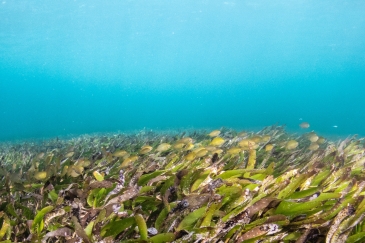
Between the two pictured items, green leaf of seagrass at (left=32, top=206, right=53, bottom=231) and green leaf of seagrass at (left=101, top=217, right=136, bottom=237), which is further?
green leaf of seagrass at (left=32, top=206, right=53, bottom=231)

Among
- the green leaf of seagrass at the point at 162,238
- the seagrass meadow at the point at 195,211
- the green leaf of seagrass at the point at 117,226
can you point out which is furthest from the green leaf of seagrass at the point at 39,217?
the green leaf of seagrass at the point at 162,238

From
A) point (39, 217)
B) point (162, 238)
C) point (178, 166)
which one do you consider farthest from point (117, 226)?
point (178, 166)

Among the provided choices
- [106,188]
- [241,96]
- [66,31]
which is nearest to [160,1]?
[66,31]

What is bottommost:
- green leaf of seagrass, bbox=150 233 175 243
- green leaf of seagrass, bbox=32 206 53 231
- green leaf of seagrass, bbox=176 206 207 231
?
green leaf of seagrass, bbox=150 233 175 243

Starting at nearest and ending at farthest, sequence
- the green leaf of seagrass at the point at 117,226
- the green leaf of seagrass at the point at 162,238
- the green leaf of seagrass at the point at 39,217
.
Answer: the green leaf of seagrass at the point at 162,238 → the green leaf of seagrass at the point at 117,226 → the green leaf of seagrass at the point at 39,217

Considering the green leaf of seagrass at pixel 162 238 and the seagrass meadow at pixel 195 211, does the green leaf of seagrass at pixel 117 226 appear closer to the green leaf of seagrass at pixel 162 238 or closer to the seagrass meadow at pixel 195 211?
the seagrass meadow at pixel 195 211

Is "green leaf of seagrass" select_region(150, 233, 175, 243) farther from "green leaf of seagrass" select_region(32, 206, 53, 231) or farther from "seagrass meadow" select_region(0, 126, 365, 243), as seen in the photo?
"green leaf of seagrass" select_region(32, 206, 53, 231)

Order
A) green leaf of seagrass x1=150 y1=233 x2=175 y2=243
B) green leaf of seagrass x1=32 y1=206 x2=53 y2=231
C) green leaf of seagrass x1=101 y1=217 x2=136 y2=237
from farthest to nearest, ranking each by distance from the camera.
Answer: green leaf of seagrass x1=32 y1=206 x2=53 y2=231 < green leaf of seagrass x1=101 y1=217 x2=136 y2=237 < green leaf of seagrass x1=150 y1=233 x2=175 y2=243

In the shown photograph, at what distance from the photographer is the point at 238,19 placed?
48031 millimetres

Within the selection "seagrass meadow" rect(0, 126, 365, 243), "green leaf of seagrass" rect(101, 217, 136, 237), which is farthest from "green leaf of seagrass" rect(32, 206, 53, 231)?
"green leaf of seagrass" rect(101, 217, 136, 237)

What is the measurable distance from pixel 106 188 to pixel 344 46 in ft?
236

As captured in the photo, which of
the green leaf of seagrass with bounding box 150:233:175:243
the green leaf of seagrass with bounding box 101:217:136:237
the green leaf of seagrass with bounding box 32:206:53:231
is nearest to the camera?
the green leaf of seagrass with bounding box 150:233:175:243

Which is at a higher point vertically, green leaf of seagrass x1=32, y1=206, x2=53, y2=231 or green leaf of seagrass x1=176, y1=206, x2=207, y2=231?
green leaf of seagrass x1=32, y1=206, x2=53, y2=231

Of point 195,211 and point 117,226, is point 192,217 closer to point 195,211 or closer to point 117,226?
point 195,211
